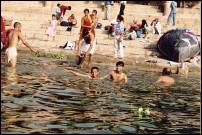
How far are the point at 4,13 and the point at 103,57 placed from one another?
376 inches

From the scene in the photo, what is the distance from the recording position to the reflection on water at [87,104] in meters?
9.02

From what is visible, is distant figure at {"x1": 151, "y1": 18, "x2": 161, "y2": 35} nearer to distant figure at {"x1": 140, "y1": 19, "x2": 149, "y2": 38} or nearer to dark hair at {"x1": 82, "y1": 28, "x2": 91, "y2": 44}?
distant figure at {"x1": 140, "y1": 19, "x2": 149, "y2": 38}

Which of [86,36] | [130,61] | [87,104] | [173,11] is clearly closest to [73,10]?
[173,11]

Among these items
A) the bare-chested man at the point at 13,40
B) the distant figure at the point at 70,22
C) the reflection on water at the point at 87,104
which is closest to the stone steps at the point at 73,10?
the distant figure at the point at 70,22

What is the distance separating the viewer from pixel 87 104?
36.7 feet

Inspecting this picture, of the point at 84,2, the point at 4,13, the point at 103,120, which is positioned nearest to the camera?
the point at 103,120

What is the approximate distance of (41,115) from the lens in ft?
31.4

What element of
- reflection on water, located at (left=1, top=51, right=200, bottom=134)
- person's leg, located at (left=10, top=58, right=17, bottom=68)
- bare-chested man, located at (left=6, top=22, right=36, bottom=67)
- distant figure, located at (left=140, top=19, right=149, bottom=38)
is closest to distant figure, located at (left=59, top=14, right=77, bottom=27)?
distant figure, located at (left=140, top=19, right=149, bottom=38)

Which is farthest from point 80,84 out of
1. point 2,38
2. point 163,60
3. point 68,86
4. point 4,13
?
point 4,13

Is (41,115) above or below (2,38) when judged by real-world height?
below

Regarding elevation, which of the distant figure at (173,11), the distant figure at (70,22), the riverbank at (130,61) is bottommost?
the riverbank at (130,61)

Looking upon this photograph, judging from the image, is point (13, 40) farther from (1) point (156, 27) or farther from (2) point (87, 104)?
(1) point (156, 27)

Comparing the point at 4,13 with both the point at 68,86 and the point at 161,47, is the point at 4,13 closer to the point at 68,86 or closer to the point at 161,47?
the point at 161,47

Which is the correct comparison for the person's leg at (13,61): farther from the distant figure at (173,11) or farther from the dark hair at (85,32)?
the distant figure at (173,11)
